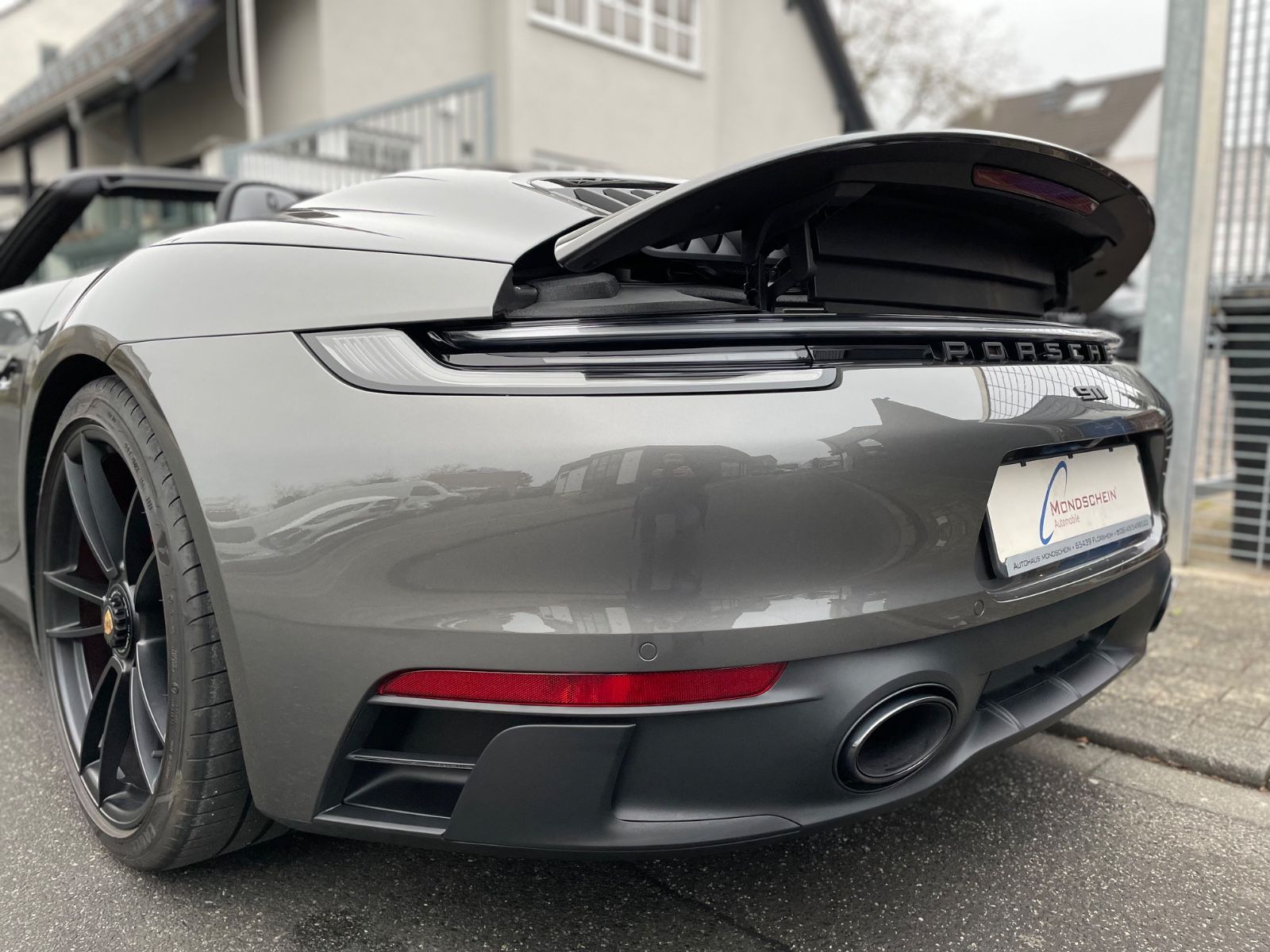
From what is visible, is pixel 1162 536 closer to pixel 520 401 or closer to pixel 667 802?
pixel 667 802

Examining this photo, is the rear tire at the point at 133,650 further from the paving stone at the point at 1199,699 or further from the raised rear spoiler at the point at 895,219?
the paving stone at the point at 1199,699

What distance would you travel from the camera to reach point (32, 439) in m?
1.99

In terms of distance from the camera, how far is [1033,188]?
5.10 feet

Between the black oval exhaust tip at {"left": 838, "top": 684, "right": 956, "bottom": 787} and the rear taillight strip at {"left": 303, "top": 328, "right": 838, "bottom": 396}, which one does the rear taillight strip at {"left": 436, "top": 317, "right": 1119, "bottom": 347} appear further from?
the black oval exhaust tip at {"left": 838, "top": 684, "right": 956, "bottom": 787}

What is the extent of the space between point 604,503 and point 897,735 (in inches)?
22.9

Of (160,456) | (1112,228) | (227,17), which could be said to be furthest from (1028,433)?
(227,17)

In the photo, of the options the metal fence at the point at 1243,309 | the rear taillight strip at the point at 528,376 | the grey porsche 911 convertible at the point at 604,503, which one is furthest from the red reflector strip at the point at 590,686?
the metal fence at the point at 1243,309

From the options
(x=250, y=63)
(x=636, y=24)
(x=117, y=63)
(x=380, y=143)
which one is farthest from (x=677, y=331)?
(x=117, y=63)

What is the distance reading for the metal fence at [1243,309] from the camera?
381 centimetres

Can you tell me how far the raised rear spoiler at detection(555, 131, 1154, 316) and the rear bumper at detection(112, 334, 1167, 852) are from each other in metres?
0.21

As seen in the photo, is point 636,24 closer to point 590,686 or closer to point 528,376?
point 528,376

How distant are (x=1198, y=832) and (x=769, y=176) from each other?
163 centimetres

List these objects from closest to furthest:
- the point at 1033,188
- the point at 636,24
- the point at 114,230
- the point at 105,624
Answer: the point at 1033,188 < the point at 105,624 < the point at 114,230 < the point at 636,24

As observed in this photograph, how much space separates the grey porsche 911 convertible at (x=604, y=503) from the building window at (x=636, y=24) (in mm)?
11235
